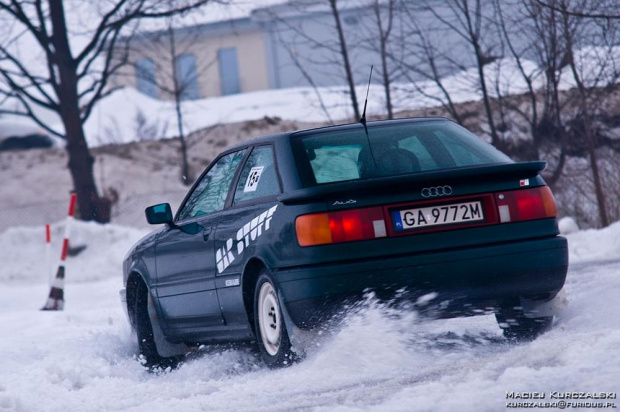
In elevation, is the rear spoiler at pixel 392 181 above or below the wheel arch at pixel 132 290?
above

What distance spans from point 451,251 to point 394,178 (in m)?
0.52

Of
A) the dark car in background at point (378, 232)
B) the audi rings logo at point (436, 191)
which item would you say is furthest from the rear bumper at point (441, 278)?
the audi rings logo at point (436, 191)

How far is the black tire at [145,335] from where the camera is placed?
309 inches

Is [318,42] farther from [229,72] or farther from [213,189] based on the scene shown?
[229,72]

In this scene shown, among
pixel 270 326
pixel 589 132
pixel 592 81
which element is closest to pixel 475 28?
pixel 592 81

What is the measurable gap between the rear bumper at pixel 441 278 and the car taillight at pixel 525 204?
0.15m

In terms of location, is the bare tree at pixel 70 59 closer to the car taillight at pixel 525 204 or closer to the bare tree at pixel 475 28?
the bare tree at pixel 475 28

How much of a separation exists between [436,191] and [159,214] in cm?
258

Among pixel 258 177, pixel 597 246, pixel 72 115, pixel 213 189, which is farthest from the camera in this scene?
pixel 72 115

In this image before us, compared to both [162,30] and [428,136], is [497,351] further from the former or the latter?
[162,30]

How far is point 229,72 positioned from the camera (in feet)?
150

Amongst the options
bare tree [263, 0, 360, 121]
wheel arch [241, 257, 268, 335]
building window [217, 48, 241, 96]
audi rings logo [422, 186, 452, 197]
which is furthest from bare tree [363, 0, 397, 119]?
building window [217, 48, 241, 96]

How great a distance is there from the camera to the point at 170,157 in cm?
3803

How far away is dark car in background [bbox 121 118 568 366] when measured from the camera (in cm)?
548
